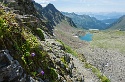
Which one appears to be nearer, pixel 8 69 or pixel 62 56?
pixel 8 69

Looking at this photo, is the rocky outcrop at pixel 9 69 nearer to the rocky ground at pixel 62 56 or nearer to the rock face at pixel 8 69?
the rock face at pixel 8 69

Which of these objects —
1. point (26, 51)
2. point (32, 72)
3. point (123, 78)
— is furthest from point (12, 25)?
point (123, 78)

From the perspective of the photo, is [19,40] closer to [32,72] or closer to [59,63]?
[32,72]

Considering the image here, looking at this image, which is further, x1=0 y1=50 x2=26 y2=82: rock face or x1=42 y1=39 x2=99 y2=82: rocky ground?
x1=42 y1=39 x2=99 y2=82: rocky ground

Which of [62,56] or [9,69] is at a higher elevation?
[9,69]

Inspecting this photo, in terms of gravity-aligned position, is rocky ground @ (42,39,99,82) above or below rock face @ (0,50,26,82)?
below

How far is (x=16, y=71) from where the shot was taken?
10.6m

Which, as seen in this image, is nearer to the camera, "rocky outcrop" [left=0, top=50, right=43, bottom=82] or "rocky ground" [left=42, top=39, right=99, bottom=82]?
"rocky outcrop" [left=0, top=50, right=43, bottom=82]

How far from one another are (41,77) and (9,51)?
351cm

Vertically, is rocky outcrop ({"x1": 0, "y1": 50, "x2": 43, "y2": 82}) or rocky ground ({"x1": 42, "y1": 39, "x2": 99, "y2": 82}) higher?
rocky outcrop ({"x1": 0, "y1": 50, "x2": 43, "y2": 82})

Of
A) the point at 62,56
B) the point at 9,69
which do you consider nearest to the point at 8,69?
the point at 9,69

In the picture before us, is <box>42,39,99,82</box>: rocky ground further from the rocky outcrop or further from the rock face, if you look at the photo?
the rock face

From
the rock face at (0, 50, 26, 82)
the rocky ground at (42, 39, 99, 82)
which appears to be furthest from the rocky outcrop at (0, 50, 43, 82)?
the rocky ground at (42, 39, 99, 82)

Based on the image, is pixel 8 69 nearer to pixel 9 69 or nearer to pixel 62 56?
pixel 9 69
